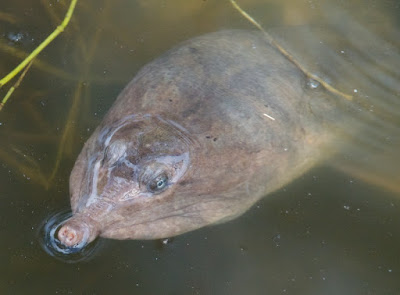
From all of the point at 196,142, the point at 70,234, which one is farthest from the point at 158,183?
the point at 70,234

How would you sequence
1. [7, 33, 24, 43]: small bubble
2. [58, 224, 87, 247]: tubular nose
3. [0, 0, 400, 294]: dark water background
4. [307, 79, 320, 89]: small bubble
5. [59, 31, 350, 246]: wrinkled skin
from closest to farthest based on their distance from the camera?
[58, 224, 87, 247]: tubular nose
[59, 31, 350, 246]: wrinkled skin
[0, 0, 400, 294]: dark water background
[307, 79, 320, 89]: small bubble
[7, 33, 24, 43]: small bubble

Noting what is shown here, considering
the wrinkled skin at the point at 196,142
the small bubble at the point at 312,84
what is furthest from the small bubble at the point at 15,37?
the small bubble at the point at 312,84

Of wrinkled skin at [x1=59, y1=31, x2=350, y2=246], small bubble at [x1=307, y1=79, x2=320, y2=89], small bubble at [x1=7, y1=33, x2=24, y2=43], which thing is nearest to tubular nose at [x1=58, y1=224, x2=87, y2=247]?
wrinkled skin at [x1=59, y1=31, x2=350, y2=246]

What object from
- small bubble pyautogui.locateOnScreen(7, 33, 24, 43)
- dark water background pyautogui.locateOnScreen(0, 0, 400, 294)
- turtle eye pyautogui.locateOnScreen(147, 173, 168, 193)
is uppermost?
small bubble pyautogui.locateOnScreen(7, 33, 24, 43)

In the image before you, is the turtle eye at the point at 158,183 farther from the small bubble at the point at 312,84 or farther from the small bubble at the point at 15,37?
the small bubble at the point at 15,37

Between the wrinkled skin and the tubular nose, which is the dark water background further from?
the tubular nose

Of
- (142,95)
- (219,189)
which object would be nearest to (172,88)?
(142,95)

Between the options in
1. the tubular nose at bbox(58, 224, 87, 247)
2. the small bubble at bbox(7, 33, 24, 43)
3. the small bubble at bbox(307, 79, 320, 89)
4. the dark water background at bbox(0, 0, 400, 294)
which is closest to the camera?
the tubular nose at bbox(58, 224, 87, 247)

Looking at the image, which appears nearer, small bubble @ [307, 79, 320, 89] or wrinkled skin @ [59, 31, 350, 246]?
wrinkled skin @ [59, 31, 350, 246]

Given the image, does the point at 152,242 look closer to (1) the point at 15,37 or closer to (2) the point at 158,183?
(2) the point at 158,183
